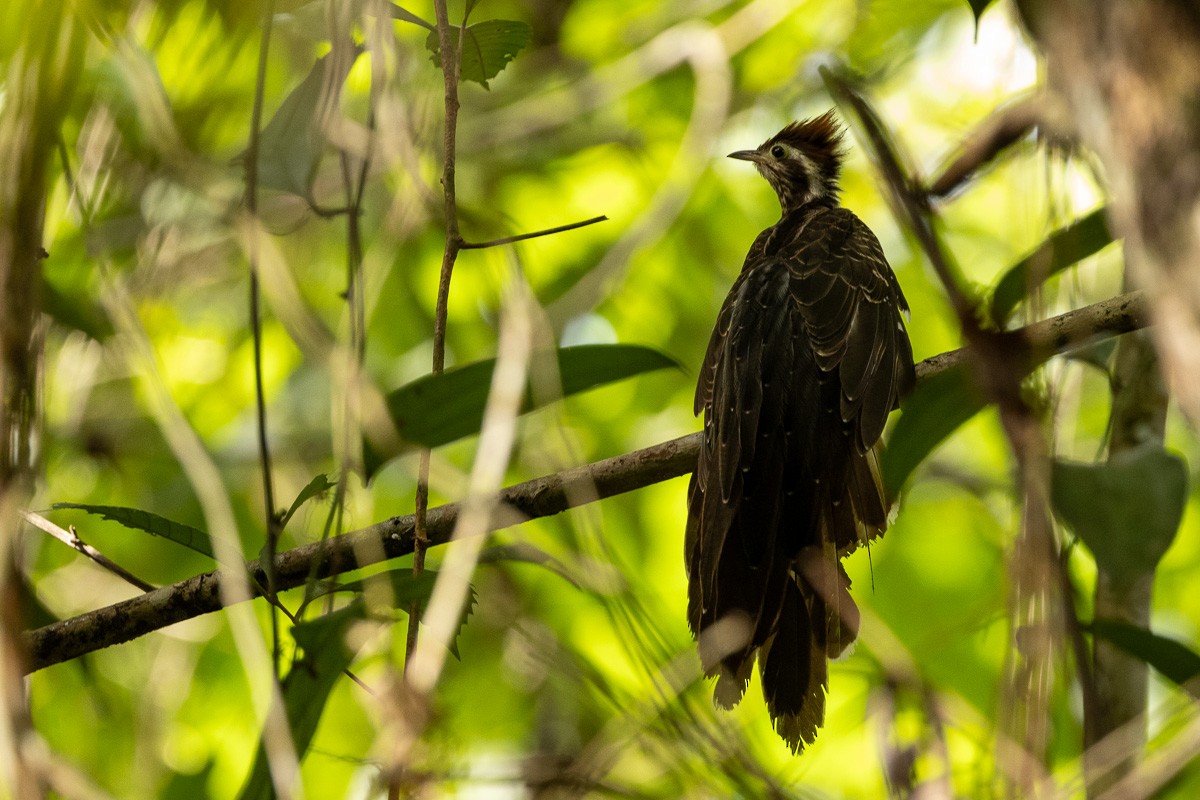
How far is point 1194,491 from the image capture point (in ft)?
19.3

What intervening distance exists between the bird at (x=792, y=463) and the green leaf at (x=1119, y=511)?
1.95 feet

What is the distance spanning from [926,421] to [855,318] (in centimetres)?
129

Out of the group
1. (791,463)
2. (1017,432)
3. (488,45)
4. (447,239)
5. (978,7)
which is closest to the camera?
(1017,432)

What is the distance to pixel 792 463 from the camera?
127 inches

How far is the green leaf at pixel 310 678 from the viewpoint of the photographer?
182 centimetres

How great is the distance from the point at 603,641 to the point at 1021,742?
14.0 feet

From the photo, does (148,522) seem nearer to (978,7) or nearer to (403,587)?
(403,587)

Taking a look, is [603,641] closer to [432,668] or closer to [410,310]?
[410,310]

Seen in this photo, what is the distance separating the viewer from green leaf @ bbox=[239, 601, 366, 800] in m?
1.82

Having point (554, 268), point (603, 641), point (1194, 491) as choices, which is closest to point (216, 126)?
point (554, 268)

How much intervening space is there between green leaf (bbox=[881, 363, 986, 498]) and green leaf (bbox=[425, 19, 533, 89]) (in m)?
1.19

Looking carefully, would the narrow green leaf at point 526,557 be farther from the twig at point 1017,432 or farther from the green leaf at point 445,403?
the twig at point 1017,432

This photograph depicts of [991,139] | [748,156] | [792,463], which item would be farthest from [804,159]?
[991,139]

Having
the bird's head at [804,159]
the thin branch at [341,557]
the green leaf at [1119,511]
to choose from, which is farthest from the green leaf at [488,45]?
the bird's head at [804,159]
